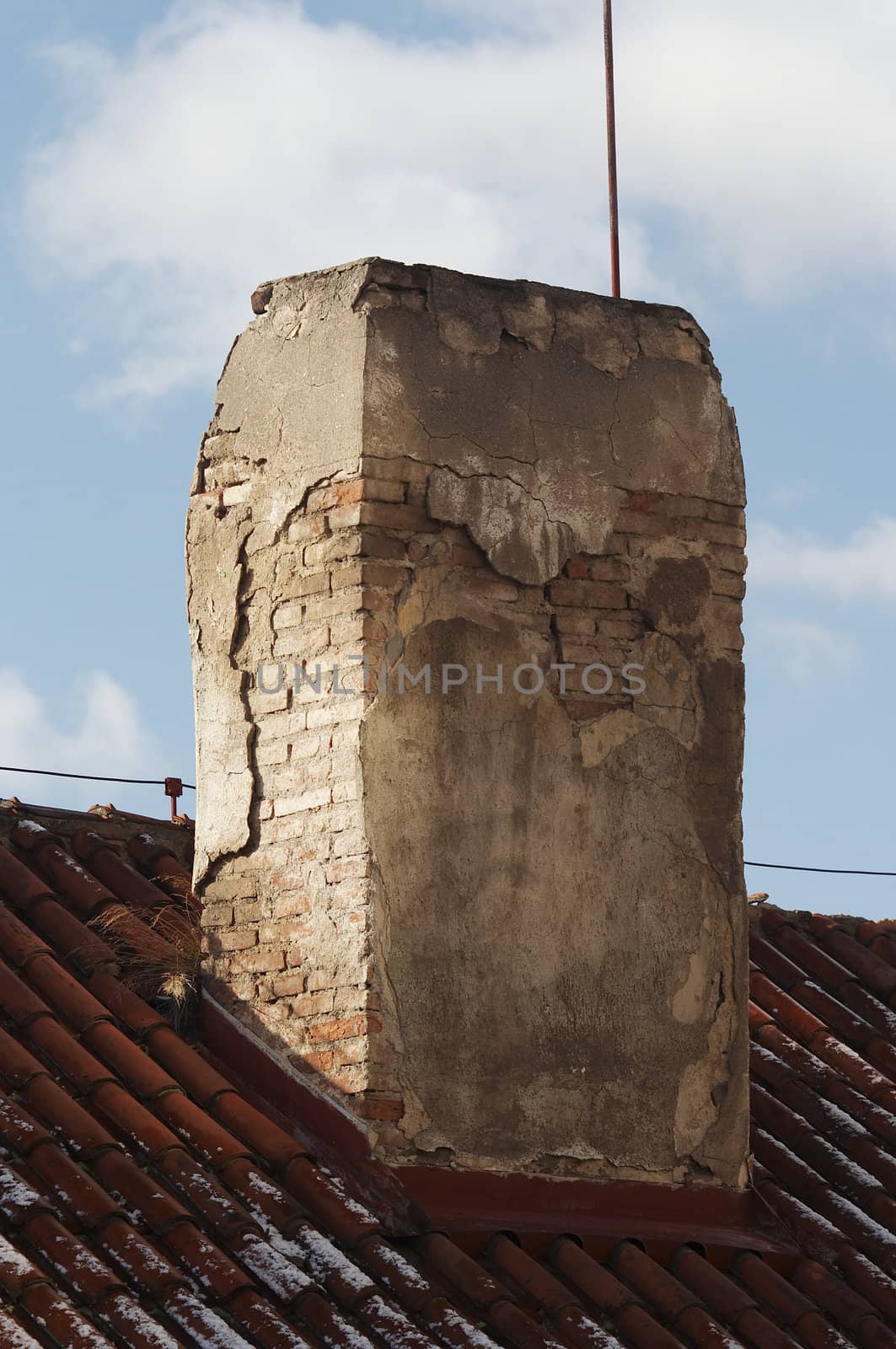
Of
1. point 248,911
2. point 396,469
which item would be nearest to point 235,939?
point 248,911

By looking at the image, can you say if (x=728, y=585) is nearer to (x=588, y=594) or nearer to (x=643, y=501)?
(x=643, y=501)

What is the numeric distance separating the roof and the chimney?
232 millimetres

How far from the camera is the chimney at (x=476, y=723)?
6.34 metres

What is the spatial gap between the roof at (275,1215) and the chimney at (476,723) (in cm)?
23

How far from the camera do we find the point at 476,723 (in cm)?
654

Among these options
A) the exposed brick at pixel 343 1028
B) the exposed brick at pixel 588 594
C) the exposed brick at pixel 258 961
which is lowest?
the exposed brick at pixel 343 1028

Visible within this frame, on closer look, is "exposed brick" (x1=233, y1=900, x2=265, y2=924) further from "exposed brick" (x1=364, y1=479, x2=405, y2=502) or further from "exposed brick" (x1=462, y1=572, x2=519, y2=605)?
"exposed brick" (x1=364, y1=479, x2=405, y2=502)

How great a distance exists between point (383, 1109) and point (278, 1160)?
13.7 inches

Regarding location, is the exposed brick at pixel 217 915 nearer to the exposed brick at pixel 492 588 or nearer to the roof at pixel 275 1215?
the roof at pixel 275 1215

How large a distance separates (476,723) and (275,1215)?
1.67m

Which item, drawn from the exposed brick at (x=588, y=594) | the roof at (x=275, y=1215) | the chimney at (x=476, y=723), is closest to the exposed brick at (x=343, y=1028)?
the chimney at (x=476, y=723)

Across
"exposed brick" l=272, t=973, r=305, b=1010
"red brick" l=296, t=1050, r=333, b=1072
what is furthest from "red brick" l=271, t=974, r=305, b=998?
"red brick" l=296, t=1050, r=333, b=1072

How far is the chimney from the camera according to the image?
6.34 m

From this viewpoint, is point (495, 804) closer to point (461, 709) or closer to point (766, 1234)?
point (461, 709)
